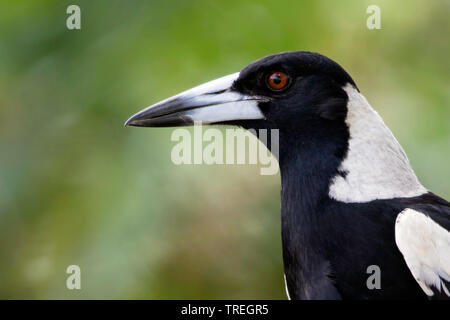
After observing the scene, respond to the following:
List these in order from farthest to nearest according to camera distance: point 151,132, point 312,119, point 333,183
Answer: point 151,132
point 312,119
point 333,183

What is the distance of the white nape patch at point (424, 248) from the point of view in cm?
234

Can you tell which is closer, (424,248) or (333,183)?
(424,248)

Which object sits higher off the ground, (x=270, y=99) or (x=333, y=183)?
(x=270, y=99)

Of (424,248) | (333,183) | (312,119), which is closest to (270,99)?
(312,119)

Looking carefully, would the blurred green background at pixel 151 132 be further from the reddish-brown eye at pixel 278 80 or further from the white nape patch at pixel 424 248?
the white nape patch at pixel 424 248

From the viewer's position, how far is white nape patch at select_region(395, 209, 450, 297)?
92.2 inches

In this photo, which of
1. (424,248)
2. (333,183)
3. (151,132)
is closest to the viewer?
(424,248)

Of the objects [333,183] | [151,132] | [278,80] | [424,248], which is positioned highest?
[278,80]

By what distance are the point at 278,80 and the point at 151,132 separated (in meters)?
1.04

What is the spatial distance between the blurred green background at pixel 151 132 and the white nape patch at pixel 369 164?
89 centimetres

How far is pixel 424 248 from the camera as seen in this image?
2.37 metres

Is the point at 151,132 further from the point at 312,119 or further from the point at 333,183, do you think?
the point at 333,183
